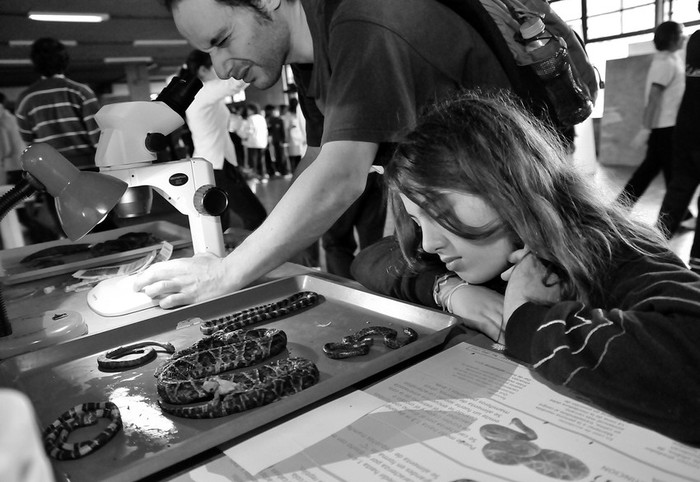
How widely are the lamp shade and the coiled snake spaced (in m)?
0.28

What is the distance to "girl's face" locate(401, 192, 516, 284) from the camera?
2.99ft

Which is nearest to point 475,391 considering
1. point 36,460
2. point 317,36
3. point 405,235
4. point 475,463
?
point 475,463

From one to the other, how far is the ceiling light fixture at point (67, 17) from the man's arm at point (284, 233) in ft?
27.9

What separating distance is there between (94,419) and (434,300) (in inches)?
25.5

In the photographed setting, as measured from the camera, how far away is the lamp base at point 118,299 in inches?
47.1

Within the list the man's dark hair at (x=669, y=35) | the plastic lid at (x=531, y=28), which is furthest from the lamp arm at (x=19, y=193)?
the man's dark hair at (x=669, y=35)

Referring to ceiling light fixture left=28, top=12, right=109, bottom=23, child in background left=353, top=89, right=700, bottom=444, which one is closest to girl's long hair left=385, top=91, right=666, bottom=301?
child in background left=353, top=89, right=700, bottom=444

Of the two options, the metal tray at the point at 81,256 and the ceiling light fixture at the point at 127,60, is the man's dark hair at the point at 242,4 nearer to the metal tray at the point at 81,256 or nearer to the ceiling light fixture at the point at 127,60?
the metal tray at the point at 81,256

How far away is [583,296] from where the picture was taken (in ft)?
2.79

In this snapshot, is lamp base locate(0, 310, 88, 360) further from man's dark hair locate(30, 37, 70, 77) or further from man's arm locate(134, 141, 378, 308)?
man's dark hair locate(30, 37, 70, 77)

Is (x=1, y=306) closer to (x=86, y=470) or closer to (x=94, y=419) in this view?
(x=94, y=419)

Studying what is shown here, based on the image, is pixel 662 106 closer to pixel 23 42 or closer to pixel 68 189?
pixel 68 189

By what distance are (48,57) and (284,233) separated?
264 cm

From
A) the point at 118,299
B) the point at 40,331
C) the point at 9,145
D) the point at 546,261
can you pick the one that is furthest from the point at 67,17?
the point at 546,261
